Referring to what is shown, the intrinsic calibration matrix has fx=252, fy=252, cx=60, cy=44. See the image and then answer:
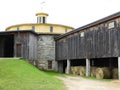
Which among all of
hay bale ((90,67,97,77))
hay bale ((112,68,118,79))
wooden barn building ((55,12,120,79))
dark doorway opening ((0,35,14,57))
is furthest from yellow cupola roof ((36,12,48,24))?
hay bale ((112,68,118,79))

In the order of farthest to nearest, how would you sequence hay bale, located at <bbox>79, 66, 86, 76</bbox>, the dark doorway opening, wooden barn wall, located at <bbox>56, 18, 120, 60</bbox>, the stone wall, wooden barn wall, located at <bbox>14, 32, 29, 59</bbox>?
the stone wall < the dark doorway opening < wooden barn wall, located at <bbox>14, 32, 29, 59</bbox> < hay bale, located at <bbox>79, 66, 86, 76</bbox> < wooden barn wall, located at <bbox>56, 18, 120, 60</bbox>

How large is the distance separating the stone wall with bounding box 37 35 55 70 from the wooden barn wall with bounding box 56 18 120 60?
172 inches

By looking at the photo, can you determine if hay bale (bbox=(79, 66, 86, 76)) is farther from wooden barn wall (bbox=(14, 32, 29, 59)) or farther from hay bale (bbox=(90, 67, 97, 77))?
wooden barn wall (bbox=(14, 32, 29, 59))

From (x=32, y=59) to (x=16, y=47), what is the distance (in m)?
3.46

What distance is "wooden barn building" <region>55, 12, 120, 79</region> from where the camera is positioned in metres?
24.8

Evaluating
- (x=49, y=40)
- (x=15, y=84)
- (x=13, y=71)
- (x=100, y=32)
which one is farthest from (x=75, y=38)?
(x=15, y=84)

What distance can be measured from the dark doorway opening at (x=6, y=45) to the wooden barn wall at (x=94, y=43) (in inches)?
378

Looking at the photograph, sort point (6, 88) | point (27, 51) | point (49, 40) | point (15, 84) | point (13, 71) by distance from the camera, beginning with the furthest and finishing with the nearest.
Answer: point (49, 40) < point (27, 51) < point (13, 71) < point (15, 84) < point (6, 88)

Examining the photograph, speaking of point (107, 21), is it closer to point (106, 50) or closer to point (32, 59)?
point (106, 50)

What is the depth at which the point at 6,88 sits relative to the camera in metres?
16.2

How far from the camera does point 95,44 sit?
92.1 feet

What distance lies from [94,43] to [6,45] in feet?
60.3

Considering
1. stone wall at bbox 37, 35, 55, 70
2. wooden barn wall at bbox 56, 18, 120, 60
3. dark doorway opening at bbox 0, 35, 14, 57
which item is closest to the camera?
wooden barn wall at bbox 56, 18, 120, 60

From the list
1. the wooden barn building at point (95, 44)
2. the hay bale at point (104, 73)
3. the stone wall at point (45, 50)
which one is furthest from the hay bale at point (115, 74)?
the stone wall at point (45, 50)
